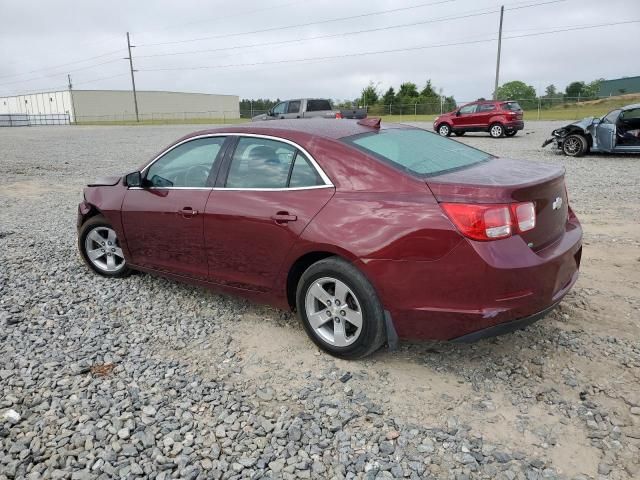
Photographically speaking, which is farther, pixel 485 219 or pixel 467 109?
pixel 467 109

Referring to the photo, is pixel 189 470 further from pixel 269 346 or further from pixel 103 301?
pixel 103 301

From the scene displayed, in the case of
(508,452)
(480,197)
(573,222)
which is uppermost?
(480,197)

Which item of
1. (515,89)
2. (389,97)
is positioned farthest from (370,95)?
(515,89)

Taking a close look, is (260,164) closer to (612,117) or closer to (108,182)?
(108,182)

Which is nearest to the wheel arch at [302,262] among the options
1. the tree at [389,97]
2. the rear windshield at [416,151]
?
the rear windshield at [416,151]

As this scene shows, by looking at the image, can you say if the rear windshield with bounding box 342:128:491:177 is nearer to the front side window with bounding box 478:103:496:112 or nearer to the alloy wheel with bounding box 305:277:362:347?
the alloy wheel with bounding box 305:277:362:347

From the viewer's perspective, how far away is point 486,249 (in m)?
2.85

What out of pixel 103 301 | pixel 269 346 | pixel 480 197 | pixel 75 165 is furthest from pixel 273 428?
pixel 75 165

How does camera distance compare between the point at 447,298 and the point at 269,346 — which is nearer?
the point at 447,298

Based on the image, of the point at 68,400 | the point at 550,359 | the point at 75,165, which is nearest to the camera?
the point at 68,400

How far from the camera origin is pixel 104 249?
16.8ft

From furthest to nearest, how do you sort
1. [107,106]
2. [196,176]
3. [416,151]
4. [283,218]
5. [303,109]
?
[107,106], [303,109], [196,176], [416,151], [283,218]

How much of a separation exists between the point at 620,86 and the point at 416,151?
74349 mm

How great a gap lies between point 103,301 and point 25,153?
17.8 meters
